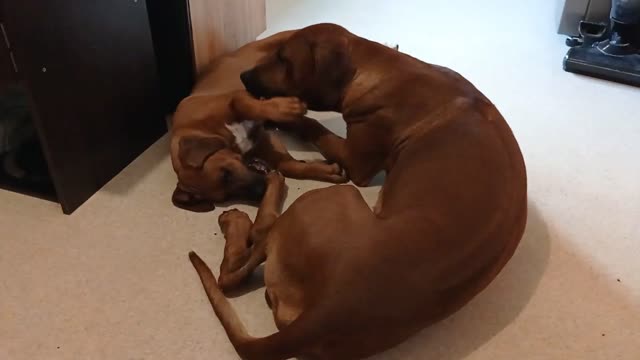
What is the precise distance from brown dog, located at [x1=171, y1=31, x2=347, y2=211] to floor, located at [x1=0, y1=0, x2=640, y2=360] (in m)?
0.07

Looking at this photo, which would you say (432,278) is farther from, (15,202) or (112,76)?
(15,202)

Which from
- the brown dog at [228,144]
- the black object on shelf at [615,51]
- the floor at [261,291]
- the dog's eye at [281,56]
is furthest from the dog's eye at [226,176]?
the black object on shelf at [615,51]

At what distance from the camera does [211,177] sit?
1685mm

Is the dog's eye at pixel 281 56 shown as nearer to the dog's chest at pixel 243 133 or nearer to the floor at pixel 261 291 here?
the dog's chest at pixel 243 133

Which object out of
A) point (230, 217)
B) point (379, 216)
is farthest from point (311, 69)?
point (379, 216)

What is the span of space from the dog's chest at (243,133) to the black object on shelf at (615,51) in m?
1.40

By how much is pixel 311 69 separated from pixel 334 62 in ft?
0.21

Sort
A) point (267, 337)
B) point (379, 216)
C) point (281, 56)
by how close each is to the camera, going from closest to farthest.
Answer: point (267, 337) < point (379, 216) < point (281, 56)

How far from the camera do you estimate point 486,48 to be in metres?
2.71

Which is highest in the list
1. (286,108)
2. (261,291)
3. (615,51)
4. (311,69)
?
(311,69)

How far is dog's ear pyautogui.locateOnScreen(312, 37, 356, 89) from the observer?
67.2 inches

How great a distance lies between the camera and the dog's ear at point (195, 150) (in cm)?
166

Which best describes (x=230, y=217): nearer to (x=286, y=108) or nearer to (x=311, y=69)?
(x=286, y=108)

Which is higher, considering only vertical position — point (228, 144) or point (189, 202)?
point (228, 144)
